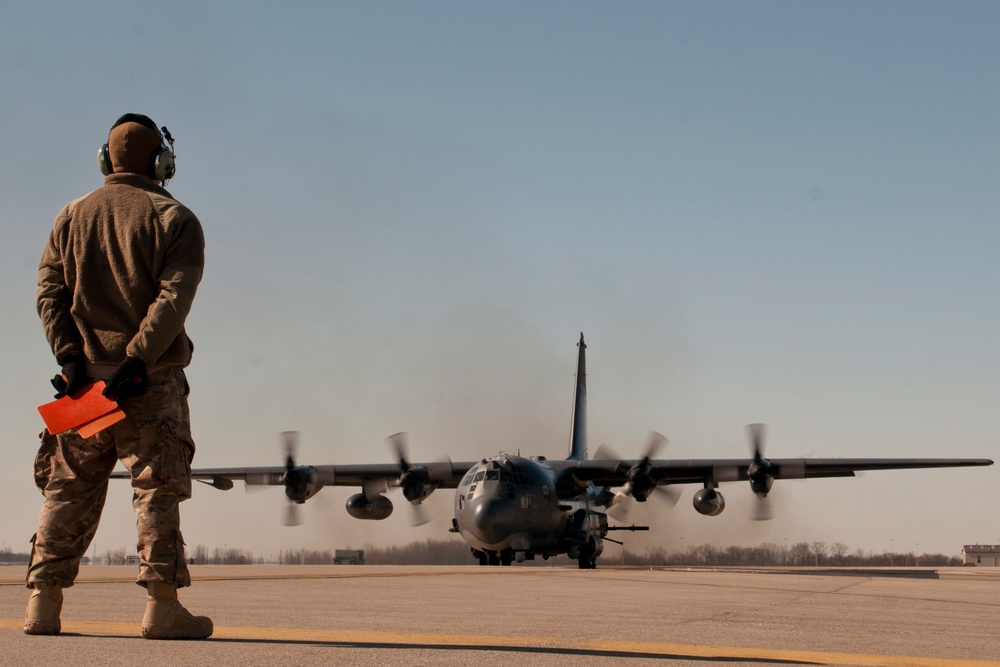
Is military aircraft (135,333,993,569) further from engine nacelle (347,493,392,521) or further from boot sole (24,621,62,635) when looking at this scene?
boot sole (24,621,62,635)

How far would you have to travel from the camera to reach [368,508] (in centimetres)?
3519

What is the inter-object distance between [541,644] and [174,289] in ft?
8.50

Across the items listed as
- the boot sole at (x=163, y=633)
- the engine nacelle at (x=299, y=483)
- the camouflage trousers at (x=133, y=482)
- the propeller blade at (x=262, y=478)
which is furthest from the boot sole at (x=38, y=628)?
the propeller blade at (x=262, y=478)

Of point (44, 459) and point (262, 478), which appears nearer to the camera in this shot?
point (44, 459)

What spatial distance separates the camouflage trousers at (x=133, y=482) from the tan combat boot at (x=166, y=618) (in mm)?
58

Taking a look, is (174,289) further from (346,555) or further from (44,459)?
(346,555)

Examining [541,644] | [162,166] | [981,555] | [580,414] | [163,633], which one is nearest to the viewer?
[163,633]

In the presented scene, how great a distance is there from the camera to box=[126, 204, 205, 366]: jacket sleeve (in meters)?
5.00

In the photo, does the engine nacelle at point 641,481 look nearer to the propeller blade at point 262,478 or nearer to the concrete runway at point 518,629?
the propeller blade at point 262,478

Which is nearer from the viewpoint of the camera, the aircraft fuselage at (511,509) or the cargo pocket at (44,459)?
the cargo pocket at (44,459)

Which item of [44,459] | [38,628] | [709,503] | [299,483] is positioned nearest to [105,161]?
[44,459]

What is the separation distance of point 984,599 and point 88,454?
34.7ft

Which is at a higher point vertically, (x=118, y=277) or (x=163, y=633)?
(x=118, y=277)

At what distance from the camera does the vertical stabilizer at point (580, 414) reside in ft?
151
